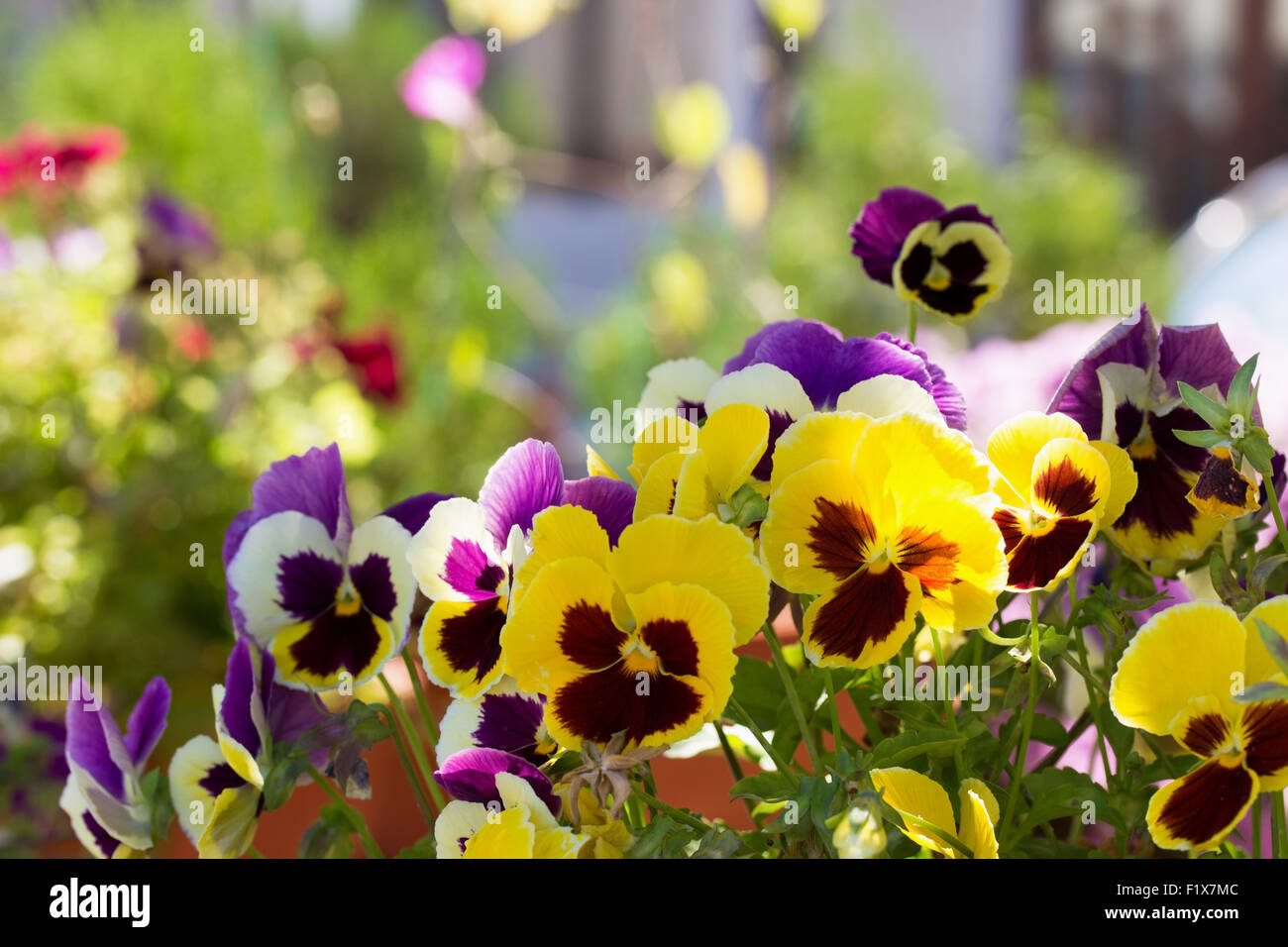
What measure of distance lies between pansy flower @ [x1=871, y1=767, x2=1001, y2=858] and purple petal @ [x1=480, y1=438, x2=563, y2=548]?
106 mm

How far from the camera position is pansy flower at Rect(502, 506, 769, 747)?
0.27m

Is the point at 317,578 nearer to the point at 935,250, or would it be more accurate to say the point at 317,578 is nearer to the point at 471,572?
the point at 471,572

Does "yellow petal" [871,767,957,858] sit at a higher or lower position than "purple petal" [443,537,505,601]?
lower

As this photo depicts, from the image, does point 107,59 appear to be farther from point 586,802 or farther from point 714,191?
point 586,802

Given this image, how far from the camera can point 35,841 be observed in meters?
0.91

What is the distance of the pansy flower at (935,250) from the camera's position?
15.0 inches

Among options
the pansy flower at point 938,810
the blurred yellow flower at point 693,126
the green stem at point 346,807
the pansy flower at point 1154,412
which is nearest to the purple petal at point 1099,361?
the pansy flower at point 1154,412

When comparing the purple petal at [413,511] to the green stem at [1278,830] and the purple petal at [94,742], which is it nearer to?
the purple petal at [94,742]

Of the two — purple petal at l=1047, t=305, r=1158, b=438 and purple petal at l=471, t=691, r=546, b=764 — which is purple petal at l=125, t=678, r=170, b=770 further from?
purple petal at l=1047, t=305, r=1158, b=438

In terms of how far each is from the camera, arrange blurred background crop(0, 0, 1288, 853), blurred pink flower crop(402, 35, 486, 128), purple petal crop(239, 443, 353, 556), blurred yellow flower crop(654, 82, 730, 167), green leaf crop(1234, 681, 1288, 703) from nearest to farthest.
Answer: green leaf crop(1234, 681, 1288, 703)
purple petal crop(239, 443, 353, 556)
blurred background crop(0, 0, 1288, 853)
blurred pink flower crop(402, 35, 486, 128)
blurred yellow flower crop(654, 82, 730, 167)

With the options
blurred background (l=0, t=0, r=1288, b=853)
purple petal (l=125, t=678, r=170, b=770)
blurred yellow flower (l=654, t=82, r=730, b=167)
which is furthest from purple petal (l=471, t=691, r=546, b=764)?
blurred yellow flower (l=654, t=82, r=730, b=167)

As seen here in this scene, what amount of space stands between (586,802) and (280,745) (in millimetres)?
96

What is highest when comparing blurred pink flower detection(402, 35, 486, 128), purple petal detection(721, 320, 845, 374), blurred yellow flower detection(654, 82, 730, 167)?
blurred yellow flower detection(654, 82, 730, 167)

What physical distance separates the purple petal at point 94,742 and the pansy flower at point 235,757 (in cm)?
2
